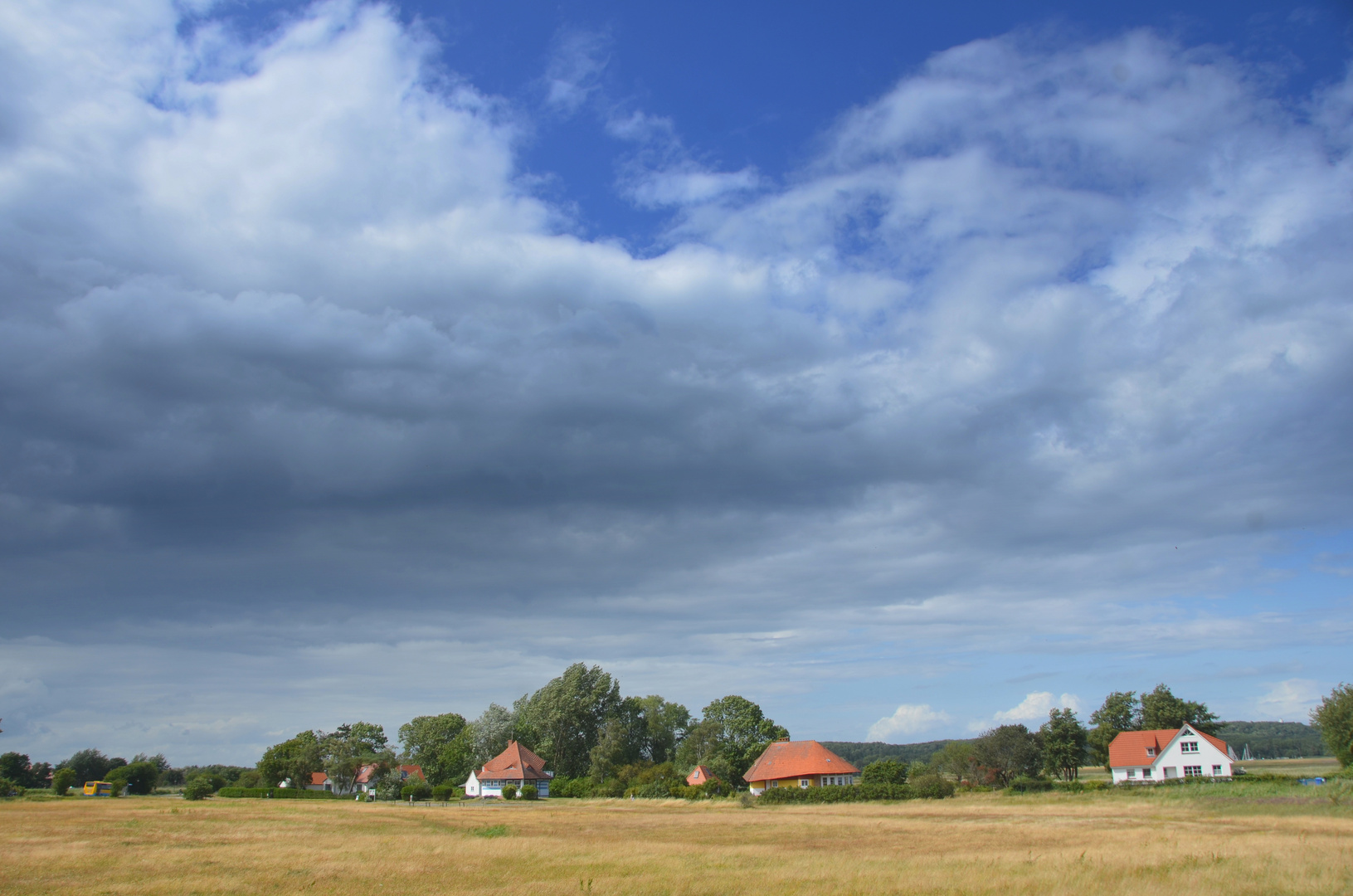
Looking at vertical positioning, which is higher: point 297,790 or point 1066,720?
point 1066,720

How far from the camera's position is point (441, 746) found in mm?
115688

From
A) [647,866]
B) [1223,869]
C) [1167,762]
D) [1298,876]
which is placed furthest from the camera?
[1167,762]

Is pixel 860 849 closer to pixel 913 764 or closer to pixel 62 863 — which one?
pixel 62 863

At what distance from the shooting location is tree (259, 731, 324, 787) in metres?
104

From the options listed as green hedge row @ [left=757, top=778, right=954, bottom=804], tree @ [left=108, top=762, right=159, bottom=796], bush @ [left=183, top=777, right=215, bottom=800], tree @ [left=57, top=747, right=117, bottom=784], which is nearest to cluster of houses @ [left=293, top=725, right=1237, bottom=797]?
green hedge row @ [left=757, top=778, right=954, bottom=804]

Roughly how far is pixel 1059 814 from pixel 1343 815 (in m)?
12.1

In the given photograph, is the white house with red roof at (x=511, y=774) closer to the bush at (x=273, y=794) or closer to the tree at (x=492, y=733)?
the tree at (x=492, y=733)

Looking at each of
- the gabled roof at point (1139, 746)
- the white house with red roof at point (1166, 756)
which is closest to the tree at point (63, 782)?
the white house with red roof at point (1166, 756)

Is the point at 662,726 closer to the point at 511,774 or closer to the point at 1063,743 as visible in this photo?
the point at 511,774

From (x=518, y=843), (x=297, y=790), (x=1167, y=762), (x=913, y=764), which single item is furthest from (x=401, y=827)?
(x=1167, y=762)

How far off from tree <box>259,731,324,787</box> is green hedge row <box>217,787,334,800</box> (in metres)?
9.17

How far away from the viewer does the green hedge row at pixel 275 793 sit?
293 ft

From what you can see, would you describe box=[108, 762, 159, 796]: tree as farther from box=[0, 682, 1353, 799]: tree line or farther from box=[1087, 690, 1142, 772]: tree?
box=[1087, 690, 1142, 772]: tree

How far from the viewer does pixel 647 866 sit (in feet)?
79.4
